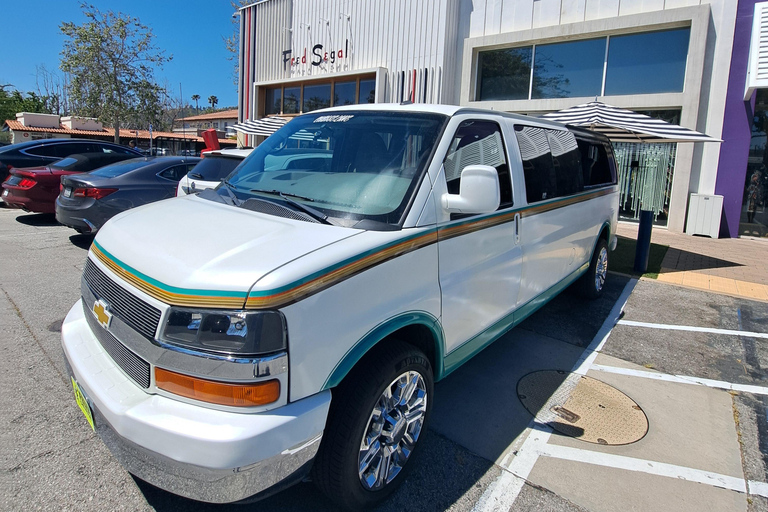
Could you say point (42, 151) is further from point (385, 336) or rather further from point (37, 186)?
point (385, 336)

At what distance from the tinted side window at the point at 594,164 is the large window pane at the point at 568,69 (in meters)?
6.70

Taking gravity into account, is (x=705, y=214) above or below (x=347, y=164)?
below

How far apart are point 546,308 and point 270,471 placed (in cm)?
466

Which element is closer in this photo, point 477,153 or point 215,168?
point 477,153

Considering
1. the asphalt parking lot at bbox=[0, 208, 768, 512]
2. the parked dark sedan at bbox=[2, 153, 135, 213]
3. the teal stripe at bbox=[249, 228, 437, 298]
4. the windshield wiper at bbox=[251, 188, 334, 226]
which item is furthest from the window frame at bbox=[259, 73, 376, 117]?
the teal stripe at bbox=[249, 228, 437, 298]

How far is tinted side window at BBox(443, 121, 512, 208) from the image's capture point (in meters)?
2.93

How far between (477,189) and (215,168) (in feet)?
19.5

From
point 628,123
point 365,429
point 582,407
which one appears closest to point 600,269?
point 582,407

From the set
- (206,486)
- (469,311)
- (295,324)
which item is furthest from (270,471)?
(469,311)

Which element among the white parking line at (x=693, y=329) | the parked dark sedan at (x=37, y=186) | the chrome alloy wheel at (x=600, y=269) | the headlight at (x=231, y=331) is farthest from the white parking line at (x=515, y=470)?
the parked dark sedan at (x=37, y=186)

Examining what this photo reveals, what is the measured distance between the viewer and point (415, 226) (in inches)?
99.7

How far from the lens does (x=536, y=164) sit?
3.89 m

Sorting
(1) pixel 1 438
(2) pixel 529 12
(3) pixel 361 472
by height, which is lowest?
(1) pixel 1 438

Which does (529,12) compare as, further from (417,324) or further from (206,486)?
(206,486)
